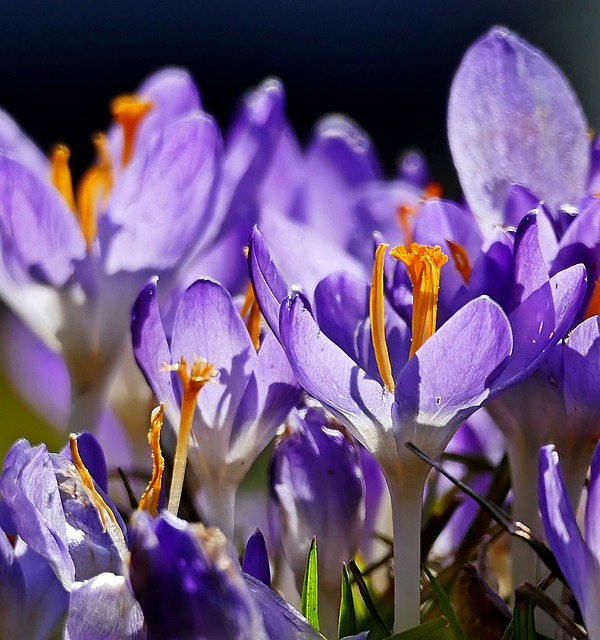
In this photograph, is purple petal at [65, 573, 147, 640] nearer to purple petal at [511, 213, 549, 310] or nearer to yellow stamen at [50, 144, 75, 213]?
purple petal at [511, 213, 549, 310]

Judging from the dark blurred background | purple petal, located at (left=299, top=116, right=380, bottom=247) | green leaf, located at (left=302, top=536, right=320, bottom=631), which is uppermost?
green leaf, located at (left=302, top=536, right=320, bottom=631)

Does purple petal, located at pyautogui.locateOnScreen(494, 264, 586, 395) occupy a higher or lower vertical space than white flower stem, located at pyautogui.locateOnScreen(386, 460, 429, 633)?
higher

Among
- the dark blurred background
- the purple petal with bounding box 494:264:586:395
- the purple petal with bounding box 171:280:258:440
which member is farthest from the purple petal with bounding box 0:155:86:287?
the dark blurred background

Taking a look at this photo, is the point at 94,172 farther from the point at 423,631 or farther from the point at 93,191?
the point at 423,631

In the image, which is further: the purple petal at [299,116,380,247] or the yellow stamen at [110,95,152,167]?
the purple petal at [299,116,380,247]

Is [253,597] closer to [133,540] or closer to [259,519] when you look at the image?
[133,540]

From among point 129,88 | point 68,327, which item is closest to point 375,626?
point 68,327
